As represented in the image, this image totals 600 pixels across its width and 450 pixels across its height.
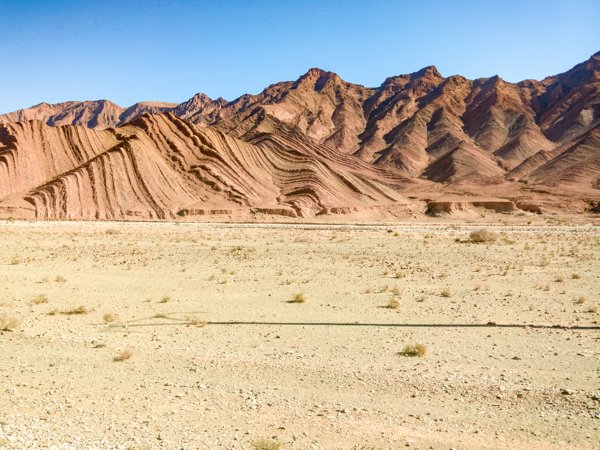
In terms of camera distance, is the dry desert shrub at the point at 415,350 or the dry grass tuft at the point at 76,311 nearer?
the dry desert shrub at the point at 415,350

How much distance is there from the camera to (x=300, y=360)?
375 inches

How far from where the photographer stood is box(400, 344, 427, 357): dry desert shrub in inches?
380

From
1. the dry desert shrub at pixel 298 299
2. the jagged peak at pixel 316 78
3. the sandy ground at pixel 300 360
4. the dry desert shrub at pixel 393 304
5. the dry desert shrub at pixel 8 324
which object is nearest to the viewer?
the sandy ground at pixel 300 360

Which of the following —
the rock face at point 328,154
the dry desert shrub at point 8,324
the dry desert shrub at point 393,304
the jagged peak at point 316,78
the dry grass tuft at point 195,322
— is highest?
the jagged peak at point 316,78

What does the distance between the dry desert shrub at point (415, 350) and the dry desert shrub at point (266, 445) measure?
13.7 ft

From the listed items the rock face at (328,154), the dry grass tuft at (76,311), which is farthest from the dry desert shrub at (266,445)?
the rock face at (328,154)

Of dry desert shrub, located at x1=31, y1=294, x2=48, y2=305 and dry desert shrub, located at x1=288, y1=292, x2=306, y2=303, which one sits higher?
dry desert shrub, located at x1=31, y1=294, x2=48, y2=305

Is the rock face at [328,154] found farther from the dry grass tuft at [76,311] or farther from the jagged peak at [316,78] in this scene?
the dry grass tuft at [76,311]

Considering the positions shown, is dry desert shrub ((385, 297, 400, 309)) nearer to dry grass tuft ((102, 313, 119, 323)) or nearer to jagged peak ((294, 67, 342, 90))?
→ dry grass tuft ((102, 313, 119, 323))

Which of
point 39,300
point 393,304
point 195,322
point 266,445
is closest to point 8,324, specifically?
point 39,300

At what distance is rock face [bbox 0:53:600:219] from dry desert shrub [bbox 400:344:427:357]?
190ft

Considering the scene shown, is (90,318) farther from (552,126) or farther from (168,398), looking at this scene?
(552,126)

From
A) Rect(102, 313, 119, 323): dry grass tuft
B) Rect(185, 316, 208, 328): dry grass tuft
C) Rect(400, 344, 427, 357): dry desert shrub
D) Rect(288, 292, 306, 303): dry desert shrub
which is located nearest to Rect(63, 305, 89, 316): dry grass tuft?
Rect(102, 313, 119, 323): dry grass tuft

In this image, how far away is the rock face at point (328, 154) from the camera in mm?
68625
